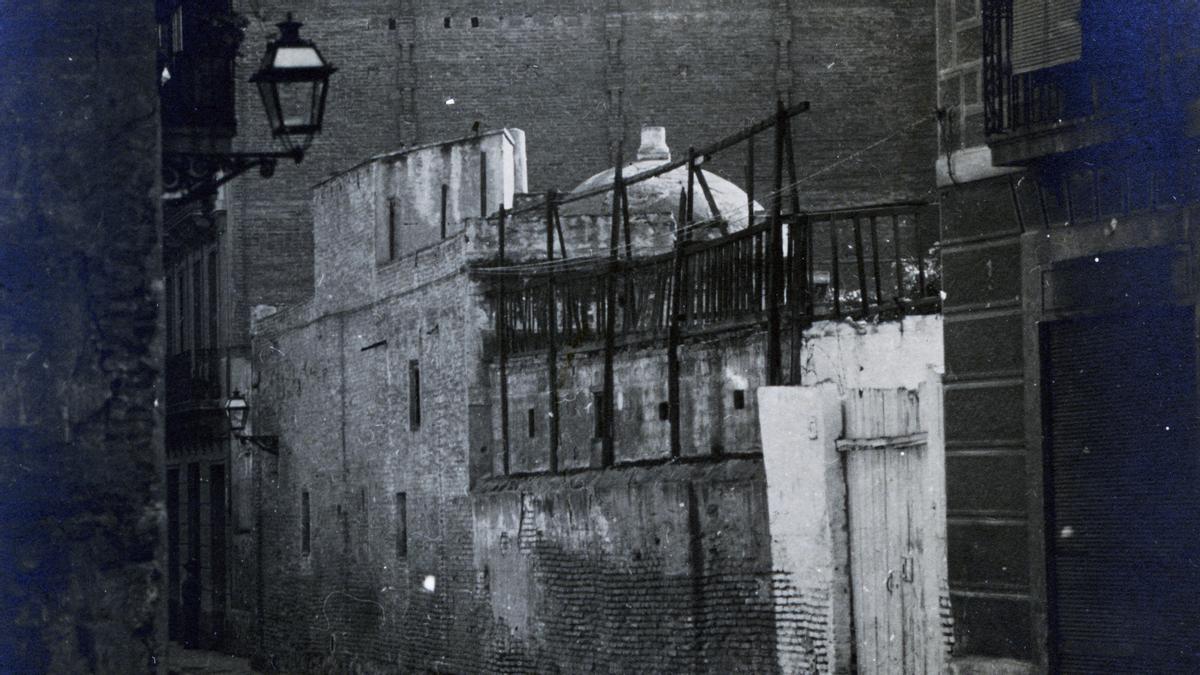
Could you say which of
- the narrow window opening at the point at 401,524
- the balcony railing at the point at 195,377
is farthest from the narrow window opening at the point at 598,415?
the balcony railing at the point at 195,377

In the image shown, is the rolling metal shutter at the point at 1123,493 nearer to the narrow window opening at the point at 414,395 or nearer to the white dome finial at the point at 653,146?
the narrow window opening at the point at 414,395

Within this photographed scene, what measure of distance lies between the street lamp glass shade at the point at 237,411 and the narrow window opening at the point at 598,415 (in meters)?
9.51

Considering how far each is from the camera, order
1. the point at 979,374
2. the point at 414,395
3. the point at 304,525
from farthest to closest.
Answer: the point at 304,525 < the point at 414,395 < the point at 979,374

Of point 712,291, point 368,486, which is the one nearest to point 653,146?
point 368,486

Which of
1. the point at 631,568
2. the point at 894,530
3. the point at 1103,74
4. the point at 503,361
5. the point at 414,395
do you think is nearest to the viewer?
the point at 1103,74

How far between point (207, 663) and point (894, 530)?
715 inches

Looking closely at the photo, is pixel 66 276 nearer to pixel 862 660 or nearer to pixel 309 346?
pixel 862 660

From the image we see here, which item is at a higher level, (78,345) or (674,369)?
(674,369)

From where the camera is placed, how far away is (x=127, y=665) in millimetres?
6699

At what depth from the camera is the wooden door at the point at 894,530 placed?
14109mm

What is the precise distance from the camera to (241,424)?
2925 cm

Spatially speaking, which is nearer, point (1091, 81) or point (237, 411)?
point (1091, 81)

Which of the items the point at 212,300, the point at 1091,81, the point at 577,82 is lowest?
the point at 1091,81

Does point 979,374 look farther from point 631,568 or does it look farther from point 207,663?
point 207,663
